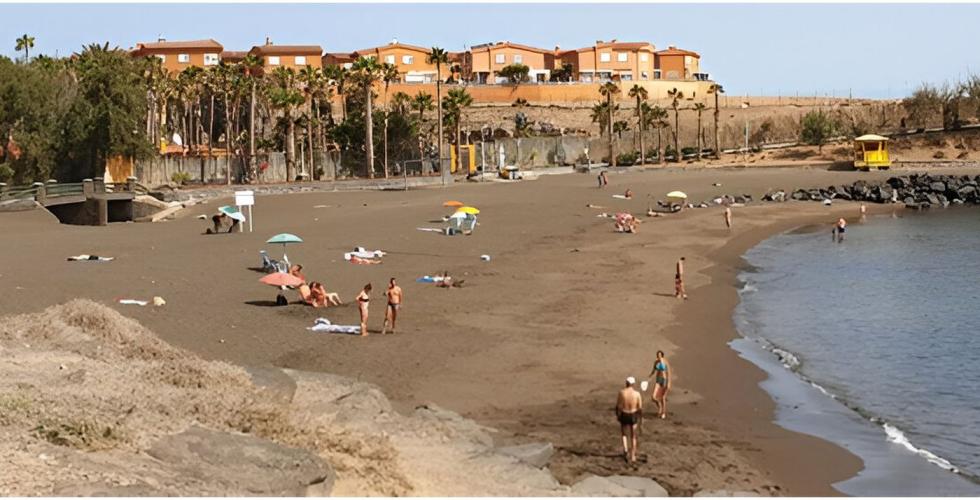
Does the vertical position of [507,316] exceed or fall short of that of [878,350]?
it exceeds it

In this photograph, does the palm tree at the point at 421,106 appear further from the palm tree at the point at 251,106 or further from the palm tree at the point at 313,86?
the palm tree at the point at 251,106

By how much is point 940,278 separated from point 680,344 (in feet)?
51.8

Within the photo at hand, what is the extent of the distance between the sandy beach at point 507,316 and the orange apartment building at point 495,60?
67038 millimetres

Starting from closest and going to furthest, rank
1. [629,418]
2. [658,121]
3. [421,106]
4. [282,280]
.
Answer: [629,418] < [282,280] < [421,106] < [658,121]

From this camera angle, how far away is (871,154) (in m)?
72.4

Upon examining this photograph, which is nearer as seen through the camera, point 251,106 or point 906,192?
point 906,192

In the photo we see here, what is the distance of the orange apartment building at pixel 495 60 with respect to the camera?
112 m

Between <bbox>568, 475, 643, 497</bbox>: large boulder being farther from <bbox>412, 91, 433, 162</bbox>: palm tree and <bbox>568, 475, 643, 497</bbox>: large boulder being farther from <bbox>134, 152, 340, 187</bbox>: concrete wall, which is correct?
<bbox>412, 91, 433, 162</bbox>: palm tree

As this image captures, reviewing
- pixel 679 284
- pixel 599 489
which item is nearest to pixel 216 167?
pixel 679 284

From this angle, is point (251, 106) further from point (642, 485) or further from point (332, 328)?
point (642, 485)

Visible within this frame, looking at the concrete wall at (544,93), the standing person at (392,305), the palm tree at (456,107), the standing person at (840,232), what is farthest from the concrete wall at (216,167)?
the standing person at (392,305)

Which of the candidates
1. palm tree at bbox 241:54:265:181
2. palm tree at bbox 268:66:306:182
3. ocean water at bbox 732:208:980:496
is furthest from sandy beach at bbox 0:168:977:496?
palm tree at bbox 268:66:306:182

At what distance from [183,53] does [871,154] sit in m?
58.5

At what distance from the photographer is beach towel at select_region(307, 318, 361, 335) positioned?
21.2 m
